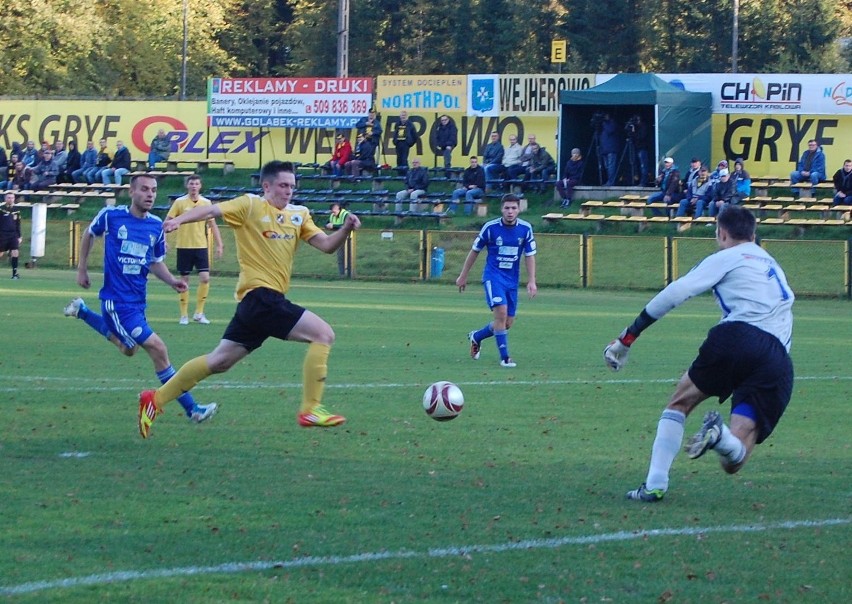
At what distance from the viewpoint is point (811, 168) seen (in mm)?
36250

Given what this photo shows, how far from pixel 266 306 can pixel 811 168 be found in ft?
97.7

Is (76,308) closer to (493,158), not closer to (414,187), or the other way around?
(414,187)

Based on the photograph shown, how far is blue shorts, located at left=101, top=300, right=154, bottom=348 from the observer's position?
1030cm

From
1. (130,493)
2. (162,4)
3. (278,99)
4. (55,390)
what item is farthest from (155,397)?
(162,4)

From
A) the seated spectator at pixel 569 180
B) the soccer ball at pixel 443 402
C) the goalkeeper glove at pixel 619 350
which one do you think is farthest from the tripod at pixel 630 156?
the goalkeeper glove at pixel 619 350

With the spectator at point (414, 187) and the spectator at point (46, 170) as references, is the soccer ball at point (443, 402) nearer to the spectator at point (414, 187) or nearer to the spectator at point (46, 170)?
the spectator at point (414, 187)

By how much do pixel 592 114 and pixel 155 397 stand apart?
3135 centimetres

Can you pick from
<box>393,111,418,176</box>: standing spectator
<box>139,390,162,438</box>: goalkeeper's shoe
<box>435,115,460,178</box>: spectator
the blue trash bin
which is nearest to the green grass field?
<box>139,390,162,438</box>: goalkeeper's shoe

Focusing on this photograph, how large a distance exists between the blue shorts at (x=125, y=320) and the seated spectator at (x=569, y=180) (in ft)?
90.4

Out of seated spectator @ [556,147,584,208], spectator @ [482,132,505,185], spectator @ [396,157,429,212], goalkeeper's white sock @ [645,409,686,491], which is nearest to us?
goalkeeper's white sock @ [645,409,686,491]

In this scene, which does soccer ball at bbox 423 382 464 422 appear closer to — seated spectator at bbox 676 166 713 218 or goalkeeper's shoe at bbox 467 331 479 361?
goalkeeper's shoe at bbox 467 331 479 361

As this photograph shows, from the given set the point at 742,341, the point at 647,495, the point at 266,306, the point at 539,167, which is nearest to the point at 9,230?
the point at 539,167

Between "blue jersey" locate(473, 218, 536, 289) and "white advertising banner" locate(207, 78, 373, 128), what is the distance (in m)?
26.7

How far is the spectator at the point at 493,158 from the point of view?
127 feet
